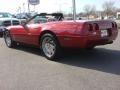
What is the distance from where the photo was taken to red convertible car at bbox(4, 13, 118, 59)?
7082mm

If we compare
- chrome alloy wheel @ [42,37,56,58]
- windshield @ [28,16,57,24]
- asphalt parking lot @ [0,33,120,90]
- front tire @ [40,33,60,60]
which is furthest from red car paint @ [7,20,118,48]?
asphalt parking lot @ [0,33,120,90]

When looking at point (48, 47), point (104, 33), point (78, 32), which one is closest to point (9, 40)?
point (48, 47)

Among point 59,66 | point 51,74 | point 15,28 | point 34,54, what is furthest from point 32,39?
point 51,74

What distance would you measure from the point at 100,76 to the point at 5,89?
2027 mm

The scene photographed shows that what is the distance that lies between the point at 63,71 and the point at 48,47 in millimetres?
1623

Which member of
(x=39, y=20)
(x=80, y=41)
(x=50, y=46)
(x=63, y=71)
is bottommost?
(x=63, y=71)

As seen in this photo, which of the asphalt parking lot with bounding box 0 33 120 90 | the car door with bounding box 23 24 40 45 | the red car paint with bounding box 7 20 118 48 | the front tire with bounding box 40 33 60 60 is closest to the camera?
the asphalt parking lot with bounding box 0 33 120 90

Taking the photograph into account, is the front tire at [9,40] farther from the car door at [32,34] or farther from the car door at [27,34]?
the car door at [32,34]

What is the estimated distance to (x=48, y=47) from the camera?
8031 millimetres

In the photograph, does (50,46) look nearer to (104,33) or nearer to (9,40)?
(104,33)

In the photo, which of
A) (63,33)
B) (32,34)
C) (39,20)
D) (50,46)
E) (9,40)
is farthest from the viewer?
(9,40)

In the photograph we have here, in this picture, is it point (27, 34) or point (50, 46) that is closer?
point (50, 46)

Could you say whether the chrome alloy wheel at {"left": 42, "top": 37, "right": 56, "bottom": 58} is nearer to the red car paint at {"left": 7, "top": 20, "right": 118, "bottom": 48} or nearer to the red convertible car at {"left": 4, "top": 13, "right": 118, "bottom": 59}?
the red convertible car at {"left": 4, "top": 13, "right": 118, "bottom": 59}

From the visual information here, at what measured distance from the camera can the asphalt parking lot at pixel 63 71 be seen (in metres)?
5.41
